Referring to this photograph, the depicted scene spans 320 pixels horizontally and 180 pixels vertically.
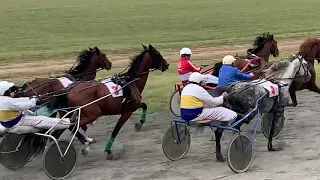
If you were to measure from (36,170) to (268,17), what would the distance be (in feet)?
99.9

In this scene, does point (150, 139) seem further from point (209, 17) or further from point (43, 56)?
point (209, 17)

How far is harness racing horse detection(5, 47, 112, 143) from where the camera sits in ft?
31.0

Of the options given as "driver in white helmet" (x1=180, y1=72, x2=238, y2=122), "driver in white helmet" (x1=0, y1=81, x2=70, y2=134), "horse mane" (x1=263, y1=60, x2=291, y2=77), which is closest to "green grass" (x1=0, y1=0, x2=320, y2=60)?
"horse mane" (x1=263, y1=60, x2=291, y2=77)

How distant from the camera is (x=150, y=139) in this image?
35.2ft

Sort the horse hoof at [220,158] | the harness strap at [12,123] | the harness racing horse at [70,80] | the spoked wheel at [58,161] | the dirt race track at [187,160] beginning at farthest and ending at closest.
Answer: the harness racing horse at [70,80], the horse hoof at [220,158], the dirt race track at [187,160], the harness strap at [12,123], the spoked wheel at [58,161]

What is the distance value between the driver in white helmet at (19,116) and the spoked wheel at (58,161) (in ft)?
1.25

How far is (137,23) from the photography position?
34.1 metres

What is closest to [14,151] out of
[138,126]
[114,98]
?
[114,98]

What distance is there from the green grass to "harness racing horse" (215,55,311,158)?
46.9 ft

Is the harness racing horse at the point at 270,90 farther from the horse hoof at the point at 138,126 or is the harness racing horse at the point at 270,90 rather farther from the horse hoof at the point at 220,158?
the horse hoof at the point at 138,126

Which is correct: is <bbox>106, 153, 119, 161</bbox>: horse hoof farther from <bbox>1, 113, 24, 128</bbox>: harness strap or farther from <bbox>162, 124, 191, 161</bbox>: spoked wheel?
<bbox>1, 113, 24, 128</bbox>: harness strap

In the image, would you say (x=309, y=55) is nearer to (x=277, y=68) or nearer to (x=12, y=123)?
(x=277, y=68)

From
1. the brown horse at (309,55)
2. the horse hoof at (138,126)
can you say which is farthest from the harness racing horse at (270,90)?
the horse hoof at (138,126)

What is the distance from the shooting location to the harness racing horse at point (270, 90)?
9320mm
